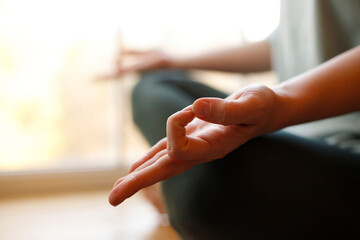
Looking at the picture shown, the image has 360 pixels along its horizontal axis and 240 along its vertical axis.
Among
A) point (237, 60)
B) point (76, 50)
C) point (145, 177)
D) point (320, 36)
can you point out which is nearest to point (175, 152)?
point (145, 177)

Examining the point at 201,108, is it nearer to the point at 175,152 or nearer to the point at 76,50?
the point at 175,152

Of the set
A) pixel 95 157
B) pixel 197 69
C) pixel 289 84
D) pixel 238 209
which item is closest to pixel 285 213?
pixel 238 209

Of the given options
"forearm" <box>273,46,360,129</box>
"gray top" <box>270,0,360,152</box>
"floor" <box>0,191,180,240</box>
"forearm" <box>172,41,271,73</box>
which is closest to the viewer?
"forearm" <box>273,46,360,129</box>

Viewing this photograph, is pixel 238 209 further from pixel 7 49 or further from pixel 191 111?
pixel 7 49

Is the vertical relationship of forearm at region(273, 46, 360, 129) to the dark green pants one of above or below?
above

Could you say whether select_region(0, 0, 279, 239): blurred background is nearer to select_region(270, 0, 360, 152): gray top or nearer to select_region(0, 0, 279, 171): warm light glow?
select_region(0, 0, 279, 171): warm light glow

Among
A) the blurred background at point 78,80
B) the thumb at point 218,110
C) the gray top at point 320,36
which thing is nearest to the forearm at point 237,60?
the gray top at point 320,36

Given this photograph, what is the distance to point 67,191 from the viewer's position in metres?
2.00

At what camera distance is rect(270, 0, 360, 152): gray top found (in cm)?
60

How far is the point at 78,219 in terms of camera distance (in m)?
1.58

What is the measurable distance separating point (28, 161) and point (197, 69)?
1380 millimetres

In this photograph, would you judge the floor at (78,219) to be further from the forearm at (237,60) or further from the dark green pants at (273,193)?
the dark green pants at (273,193)

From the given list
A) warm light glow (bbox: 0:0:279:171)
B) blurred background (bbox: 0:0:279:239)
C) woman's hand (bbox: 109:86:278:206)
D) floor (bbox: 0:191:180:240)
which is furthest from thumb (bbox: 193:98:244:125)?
warm light glow (bbox: 0:0:279:171)

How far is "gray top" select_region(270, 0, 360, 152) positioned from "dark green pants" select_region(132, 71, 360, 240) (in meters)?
A: 0.14
